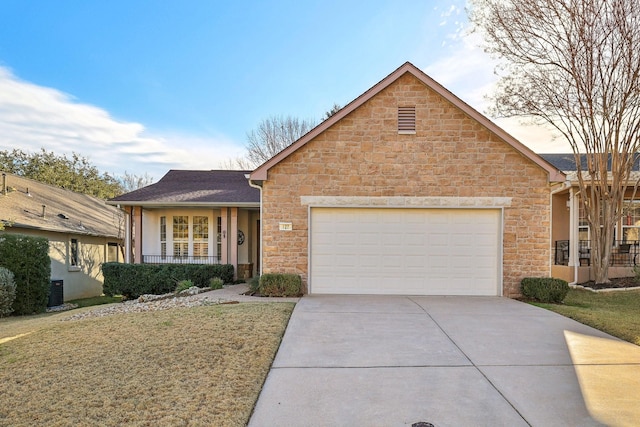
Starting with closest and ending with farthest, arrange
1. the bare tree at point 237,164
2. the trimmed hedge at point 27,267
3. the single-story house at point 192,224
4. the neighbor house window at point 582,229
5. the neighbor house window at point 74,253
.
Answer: the trimmed hedge at point 27,267 < the neighbor house window at point 582,229 < the single-story house at point 192,224 < the neighbor house window at point 74,253 < the bare tree at point 237,164

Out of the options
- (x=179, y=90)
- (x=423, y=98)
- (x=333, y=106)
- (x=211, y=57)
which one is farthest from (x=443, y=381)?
(x=333, y=106)

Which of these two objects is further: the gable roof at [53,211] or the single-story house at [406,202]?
the gable roof at [53,211]

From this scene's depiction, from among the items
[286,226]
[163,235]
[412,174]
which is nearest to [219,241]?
[163,235]

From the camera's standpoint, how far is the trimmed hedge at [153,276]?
14.4m

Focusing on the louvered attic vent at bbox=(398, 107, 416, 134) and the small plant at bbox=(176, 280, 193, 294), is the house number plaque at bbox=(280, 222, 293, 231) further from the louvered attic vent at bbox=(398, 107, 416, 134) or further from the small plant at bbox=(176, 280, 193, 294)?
the small plant at bbox=(176, 280, 193, 294)

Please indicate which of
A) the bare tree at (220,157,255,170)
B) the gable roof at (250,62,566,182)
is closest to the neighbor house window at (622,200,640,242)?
the gable roof at (250,62,566,182)

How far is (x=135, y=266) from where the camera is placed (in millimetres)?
14617

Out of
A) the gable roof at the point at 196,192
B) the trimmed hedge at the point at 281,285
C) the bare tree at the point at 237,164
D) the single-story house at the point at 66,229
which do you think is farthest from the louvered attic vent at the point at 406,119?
the bare tree at the point at 237,164

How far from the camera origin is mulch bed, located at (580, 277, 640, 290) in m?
11.9

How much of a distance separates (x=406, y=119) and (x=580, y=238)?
9.10 m

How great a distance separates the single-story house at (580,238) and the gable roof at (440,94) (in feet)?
12.4

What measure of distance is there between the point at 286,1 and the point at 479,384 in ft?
41.2

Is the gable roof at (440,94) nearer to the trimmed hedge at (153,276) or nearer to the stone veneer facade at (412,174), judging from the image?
the stone veneer facade at (412,174)

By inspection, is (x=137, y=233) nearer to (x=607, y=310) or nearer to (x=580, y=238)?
(x=607, y=310)
